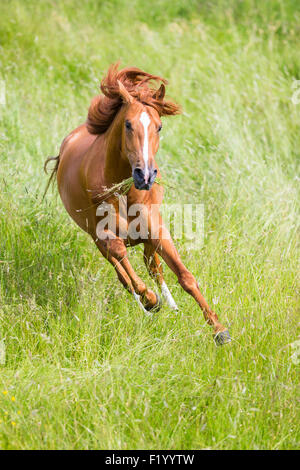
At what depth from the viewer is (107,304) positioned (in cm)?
491

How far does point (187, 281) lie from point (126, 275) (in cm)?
52

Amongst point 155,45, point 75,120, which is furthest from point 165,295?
point 155,45

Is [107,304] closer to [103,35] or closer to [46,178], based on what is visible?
[46,178]

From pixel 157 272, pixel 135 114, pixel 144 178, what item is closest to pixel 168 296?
pixel 157 272

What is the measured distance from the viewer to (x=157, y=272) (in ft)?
17.1

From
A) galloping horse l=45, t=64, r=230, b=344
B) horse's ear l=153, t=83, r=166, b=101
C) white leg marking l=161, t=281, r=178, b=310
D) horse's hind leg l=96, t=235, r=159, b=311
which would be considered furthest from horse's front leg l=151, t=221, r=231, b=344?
horse's ear l=153, t=83, r=166, b=101

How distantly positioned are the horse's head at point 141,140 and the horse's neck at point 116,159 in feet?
0.45

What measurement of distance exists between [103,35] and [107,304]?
7.20m

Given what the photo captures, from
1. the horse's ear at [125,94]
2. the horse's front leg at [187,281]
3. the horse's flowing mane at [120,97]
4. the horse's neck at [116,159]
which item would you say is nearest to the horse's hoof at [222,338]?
the horse's front leg at [187,281]

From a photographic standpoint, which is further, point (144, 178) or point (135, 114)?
point (135, 114)

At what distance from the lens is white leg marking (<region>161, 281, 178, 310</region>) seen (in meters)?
4.98

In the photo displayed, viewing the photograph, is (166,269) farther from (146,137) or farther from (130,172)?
(146,137)

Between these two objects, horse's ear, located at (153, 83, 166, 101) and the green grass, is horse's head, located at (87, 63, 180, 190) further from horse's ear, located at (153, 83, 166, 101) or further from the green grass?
the green grass

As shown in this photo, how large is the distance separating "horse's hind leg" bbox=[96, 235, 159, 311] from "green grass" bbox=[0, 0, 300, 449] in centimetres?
13
